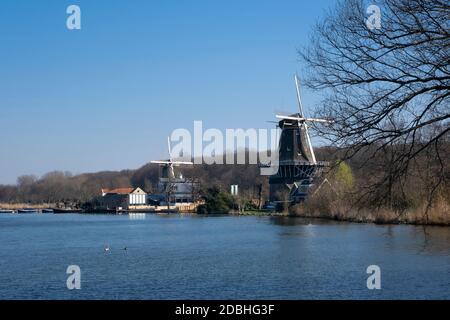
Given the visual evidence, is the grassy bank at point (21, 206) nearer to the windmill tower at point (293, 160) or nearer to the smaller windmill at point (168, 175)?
the smaller windmill at point (168, 175)

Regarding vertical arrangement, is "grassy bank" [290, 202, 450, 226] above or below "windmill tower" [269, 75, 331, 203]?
below

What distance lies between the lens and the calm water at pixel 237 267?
50.3ft

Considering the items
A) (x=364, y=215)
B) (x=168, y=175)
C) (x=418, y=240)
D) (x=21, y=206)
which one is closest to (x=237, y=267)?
(x=418, y=240)

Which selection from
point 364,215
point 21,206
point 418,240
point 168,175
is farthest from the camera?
point 21,206

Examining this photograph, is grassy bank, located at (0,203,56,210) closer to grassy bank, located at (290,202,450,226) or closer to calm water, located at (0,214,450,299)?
grassy bank, located at (290,202,450,226)


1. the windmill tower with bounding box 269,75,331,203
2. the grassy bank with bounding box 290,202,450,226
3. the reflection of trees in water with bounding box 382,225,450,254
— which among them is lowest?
the reflection of trees in water with bounding box 382,225,450,254

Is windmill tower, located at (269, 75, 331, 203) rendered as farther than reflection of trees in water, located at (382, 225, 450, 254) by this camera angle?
Yes

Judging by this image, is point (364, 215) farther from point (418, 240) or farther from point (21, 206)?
point (21, 206)

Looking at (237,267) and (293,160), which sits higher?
(293,160)

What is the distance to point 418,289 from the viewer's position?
595 inches

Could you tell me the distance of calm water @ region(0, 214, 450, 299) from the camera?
604 inches

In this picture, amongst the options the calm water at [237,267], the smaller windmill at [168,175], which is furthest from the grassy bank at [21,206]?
the calm water at [237,267]

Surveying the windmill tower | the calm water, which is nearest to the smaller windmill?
the windmill tower

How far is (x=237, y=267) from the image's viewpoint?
64.8ft
